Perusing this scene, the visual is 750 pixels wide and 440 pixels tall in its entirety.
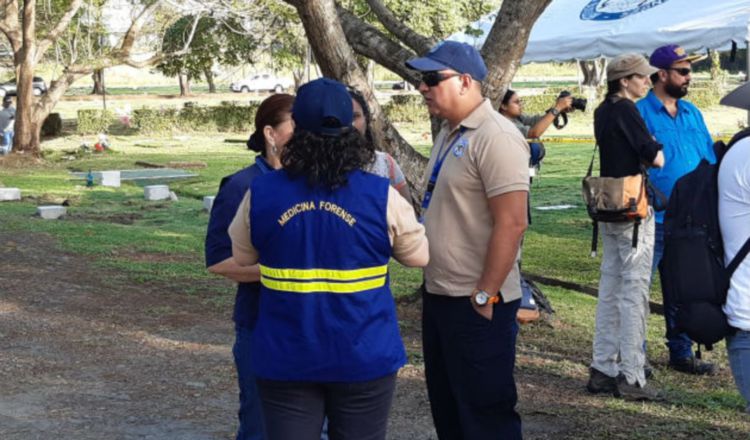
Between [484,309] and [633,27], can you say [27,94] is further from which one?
[484,309]

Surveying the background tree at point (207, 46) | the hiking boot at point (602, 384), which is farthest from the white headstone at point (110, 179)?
the background tree at point (207, 46)

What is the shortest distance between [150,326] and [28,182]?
1428 cm

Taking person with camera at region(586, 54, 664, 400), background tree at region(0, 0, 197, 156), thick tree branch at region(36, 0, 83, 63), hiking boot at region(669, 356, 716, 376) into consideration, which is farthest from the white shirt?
thick tree branch at region(36, 0, 83, 63)

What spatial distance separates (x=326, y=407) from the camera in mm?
3432

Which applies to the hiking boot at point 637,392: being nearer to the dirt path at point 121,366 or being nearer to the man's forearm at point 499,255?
the dirt path at point 121,366

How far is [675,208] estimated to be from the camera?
12.4 feet

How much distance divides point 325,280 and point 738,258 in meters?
1.38

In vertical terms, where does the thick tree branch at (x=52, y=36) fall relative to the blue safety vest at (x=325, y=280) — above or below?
above

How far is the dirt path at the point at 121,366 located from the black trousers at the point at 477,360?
1267mm

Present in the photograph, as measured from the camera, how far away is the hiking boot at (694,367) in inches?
275

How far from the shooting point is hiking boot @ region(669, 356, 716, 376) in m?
6.99

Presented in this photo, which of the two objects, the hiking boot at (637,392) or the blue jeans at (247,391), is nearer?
the blue jeans at (247,391)

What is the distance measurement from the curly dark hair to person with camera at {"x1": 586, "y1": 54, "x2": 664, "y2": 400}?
3.11 meters

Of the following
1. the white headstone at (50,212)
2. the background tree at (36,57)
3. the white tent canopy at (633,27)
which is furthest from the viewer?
the background tree at (36,57)
